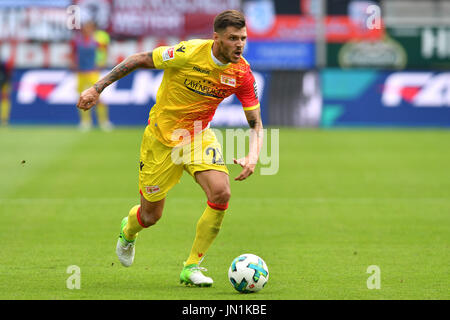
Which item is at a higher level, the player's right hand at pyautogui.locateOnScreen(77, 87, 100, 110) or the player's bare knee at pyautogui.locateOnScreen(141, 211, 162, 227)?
the player's right hand at pyautogui.locateOnScreen(77, 87, 100, 110)

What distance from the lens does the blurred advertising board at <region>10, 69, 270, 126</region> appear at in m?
22.8

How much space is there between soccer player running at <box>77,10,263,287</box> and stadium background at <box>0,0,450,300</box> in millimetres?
666

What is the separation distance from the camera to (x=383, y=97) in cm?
2325

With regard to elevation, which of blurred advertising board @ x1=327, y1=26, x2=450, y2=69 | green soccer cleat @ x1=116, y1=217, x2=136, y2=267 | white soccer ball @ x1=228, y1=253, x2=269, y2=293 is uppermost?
blurred advertising board @ x1=327, y1=26, x2=450, y2=69

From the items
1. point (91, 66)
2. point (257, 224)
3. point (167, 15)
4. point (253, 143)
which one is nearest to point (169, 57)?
point (253, 143)

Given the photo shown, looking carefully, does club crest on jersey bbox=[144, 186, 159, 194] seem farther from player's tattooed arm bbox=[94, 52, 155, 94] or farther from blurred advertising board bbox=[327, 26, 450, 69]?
blurred advertising board bbox=[327, 26, 450, 69]

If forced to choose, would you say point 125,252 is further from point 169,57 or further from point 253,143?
point 169,57

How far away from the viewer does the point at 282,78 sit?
23.1 metres

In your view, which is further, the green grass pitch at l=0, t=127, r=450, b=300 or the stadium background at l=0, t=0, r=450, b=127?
the stadium background at l=0, t=0, r=450, b=127

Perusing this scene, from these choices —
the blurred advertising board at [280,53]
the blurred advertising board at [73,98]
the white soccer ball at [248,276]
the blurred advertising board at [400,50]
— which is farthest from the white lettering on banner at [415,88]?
the white soccer ball at [248,276]

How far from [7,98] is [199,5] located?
304 inches

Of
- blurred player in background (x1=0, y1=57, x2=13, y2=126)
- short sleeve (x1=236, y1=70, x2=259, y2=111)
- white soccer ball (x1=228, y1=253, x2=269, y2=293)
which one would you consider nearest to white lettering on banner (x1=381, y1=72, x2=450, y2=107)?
blurred player in background (x1=0, y1=57, x2=13, y2=126)

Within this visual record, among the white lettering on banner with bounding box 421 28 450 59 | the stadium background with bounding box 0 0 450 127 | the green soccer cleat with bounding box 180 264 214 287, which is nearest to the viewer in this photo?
the green soccer cleat with bounding box 180 264 214 287

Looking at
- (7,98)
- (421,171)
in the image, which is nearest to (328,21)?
(7,98)
